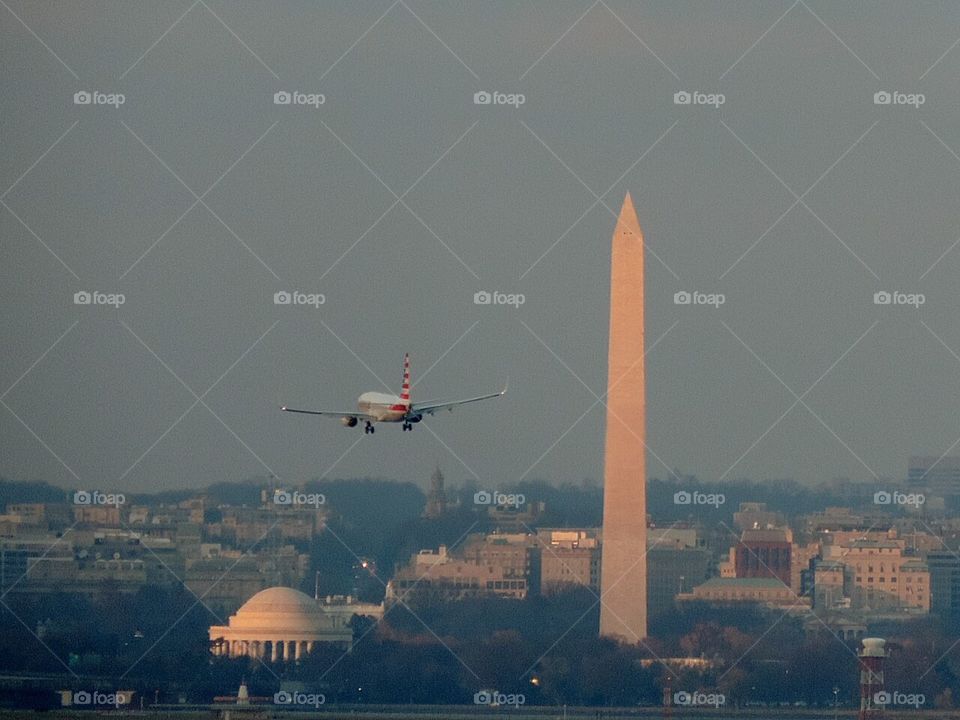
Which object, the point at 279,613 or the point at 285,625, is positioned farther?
the point at 279,613

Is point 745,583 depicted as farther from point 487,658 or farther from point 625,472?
point 487,658

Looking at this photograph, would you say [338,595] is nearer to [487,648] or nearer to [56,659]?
[487,648]

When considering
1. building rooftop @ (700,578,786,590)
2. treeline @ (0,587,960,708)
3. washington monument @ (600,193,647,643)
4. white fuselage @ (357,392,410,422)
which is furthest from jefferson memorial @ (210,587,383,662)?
white fuselage @ (357,392,410,422)

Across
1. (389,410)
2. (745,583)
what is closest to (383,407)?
(389,410)

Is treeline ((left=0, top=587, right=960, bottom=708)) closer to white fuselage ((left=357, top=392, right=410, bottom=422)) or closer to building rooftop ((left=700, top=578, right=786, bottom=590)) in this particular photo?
building rooftop ((left=700, top=578, right=786, bottom=590))

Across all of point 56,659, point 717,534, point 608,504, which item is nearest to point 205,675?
point 56,659

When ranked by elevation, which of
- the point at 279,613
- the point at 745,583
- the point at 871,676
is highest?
the point at 745,583

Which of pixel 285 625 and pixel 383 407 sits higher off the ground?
pixel 383 407
